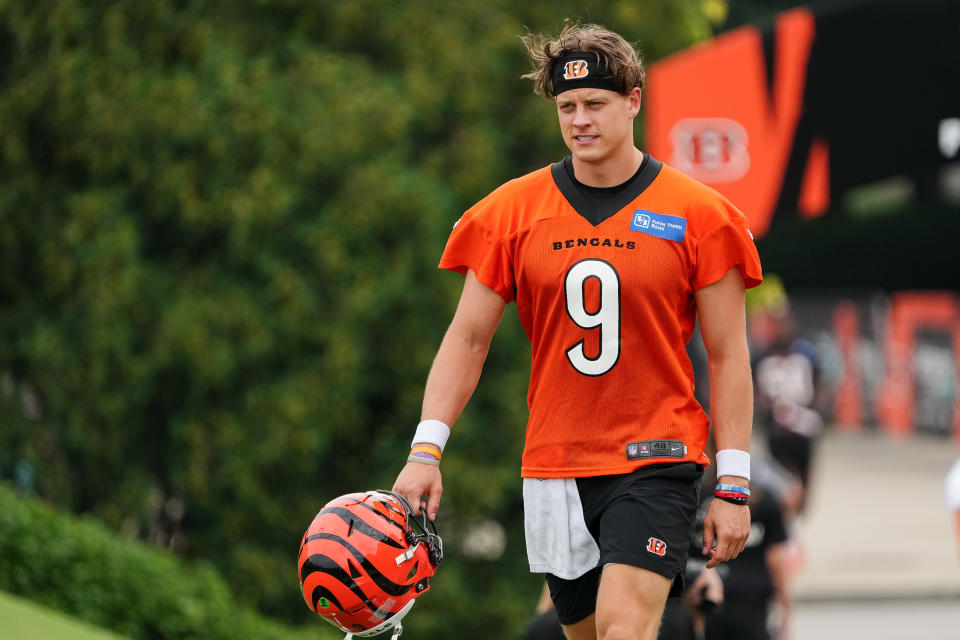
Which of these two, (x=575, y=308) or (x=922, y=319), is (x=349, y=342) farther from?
(x=922, y=319)

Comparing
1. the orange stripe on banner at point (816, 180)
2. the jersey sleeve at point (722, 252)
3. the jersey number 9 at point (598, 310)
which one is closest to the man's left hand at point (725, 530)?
the jersey number 9 at point (598, 310)

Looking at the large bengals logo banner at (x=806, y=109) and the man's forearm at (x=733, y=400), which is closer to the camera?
the man's forearm at (x=733, y=400)

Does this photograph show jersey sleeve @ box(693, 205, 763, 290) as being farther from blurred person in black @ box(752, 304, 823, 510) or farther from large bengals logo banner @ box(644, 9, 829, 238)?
blurred person in black @ box(752, 304, 823, 510)

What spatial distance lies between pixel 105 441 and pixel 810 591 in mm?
7205

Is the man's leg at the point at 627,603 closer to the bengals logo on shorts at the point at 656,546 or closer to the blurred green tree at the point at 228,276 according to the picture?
the bengals logo on shorts at the point at 656,546

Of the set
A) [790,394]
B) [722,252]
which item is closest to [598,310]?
[722,252]

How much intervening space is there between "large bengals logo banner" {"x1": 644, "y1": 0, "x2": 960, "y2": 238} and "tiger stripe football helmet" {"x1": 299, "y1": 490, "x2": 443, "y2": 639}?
6533 mm

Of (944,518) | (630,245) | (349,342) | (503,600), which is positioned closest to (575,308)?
(630,245)

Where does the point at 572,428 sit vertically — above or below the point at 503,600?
above

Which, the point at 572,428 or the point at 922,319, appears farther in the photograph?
the point at 922,319

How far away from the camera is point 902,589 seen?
45.4ft

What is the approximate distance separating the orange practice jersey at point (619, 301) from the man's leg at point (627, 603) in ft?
1.03

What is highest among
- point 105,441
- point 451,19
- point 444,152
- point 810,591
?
point 451,19

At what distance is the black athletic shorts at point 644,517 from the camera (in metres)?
4.09
